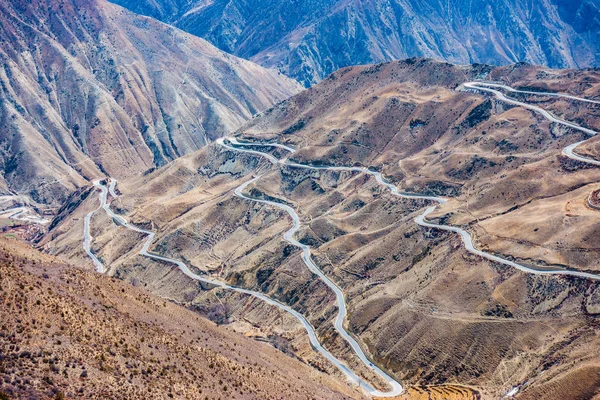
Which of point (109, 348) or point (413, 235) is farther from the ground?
point (109, 348)

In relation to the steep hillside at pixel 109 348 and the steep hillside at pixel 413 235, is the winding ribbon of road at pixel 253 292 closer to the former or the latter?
the steep hillside at pixel 413 235

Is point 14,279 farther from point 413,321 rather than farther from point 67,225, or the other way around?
point 67,225

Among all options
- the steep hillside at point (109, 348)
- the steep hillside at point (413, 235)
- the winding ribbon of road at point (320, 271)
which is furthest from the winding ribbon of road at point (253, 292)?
the steep hillside at point (109, 348)

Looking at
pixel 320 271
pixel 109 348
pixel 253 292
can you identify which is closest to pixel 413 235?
pixel 320 271

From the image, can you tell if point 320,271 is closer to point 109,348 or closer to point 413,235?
point 413,235

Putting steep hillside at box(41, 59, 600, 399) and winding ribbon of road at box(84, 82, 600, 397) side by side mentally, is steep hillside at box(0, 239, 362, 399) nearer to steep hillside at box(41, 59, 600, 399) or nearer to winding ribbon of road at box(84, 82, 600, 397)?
winding ribbon of road at box(84, 82, 600, 397)

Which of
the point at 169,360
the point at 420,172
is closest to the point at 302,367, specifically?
the point at 169,360
